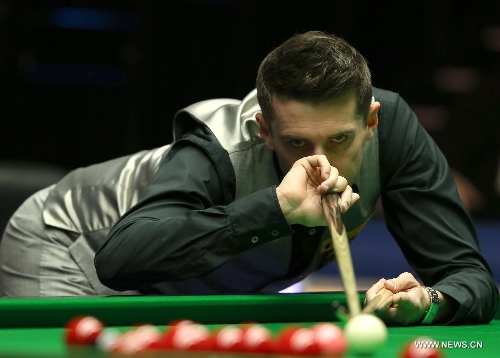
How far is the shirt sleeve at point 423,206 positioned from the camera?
3002 millimetres

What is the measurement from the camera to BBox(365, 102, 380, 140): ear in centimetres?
286

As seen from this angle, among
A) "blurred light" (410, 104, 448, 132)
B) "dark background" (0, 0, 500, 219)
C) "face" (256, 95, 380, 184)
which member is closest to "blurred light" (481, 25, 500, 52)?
"dark background" (0, 0, 500, 219)

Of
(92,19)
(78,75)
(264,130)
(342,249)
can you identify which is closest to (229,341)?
(342,249)

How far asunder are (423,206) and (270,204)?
2.13ft

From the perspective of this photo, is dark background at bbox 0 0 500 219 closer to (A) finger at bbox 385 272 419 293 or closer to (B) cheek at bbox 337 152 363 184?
(B) cheek at bbox 337 152 363 184

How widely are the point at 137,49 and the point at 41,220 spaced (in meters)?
4.11

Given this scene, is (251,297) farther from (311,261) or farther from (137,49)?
(137,49)

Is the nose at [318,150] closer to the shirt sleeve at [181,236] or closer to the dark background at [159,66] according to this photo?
the shirt sleeve at [181,236]

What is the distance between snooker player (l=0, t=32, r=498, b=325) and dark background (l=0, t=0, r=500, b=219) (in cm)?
375

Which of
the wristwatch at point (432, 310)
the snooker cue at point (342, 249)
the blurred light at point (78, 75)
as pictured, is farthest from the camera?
the blurred light at point (78, 75)

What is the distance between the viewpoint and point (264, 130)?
114 inches

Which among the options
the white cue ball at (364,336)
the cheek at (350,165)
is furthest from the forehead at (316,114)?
the white cue ball at (364,336)

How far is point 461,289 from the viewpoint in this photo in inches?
109

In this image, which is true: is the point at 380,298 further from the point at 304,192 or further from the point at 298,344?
the point at 298,344
